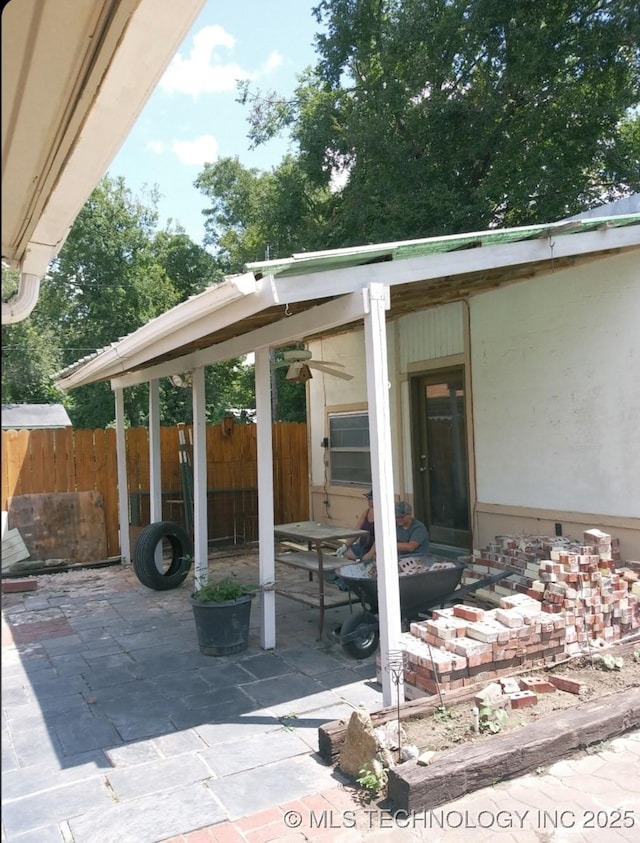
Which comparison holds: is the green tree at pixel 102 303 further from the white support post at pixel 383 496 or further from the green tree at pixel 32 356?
the white support post at pixel 383 496

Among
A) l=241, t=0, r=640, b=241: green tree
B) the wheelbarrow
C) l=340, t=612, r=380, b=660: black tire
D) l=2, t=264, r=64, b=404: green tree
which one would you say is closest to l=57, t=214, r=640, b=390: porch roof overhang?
the wheelbarrow

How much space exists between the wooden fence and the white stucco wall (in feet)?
14.0

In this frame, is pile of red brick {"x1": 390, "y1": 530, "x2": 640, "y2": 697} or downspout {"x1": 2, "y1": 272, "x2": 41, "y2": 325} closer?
downspout {"x1": 2, "y1": 272, "x2": 41, "y2": 325}

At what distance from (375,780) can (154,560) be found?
15.9 feet

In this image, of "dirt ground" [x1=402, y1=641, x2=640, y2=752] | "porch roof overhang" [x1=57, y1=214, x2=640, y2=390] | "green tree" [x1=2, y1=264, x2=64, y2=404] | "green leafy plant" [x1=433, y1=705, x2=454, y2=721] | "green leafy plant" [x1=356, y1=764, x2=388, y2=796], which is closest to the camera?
"green leafy plant" [x1=356, y1=764, x2=388, y2=796]

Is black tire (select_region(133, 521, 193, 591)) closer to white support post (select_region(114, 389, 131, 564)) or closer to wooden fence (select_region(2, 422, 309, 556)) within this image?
white support post (select_region(114, 389, 131, 564))

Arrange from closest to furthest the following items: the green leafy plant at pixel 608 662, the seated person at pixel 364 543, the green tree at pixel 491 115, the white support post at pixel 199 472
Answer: the green leafy plant at pixel 608 662, the seated person at pixel 364 543, the white support post at pixel 199 472, the green tree at pixel 491 115

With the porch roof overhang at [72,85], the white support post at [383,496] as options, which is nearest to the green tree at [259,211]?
the white support post at [383,496]

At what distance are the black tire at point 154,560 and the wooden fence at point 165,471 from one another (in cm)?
183

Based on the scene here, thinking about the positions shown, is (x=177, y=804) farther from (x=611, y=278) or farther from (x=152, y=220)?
(x=152, y=220)

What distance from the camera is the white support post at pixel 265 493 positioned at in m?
5.09

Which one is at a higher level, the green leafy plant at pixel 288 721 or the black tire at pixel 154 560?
the black tire at pixel 154 560

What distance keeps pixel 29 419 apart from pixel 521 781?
15521mm

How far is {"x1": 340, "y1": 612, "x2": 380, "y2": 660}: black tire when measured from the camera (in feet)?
16.2
